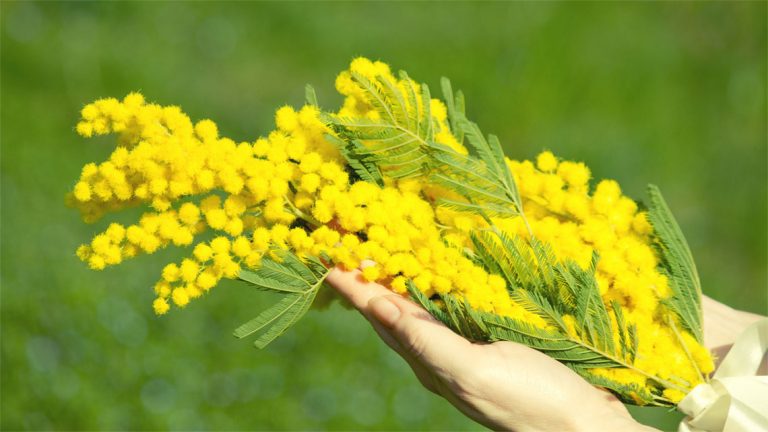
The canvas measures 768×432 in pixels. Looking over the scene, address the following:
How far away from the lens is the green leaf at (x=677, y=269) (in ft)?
5.61

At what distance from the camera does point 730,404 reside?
64.8 inches

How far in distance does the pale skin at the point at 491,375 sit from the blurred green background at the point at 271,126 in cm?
126

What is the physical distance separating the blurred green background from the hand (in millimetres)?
1266

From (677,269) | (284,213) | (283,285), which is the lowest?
(283,285)

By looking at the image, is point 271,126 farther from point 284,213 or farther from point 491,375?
point 491,375

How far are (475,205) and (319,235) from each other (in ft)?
1.08

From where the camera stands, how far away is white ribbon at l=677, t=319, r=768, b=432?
5.34 feet

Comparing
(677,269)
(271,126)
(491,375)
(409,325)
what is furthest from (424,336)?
(271,126)

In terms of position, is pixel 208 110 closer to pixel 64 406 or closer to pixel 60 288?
pixel 60 288

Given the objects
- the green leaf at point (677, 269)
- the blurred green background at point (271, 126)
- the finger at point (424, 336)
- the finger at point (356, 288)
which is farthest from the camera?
the blurred green background at point (271, 126)

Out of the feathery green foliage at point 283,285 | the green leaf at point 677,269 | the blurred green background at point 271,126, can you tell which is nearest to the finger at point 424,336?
the feathery green foliage at point 283,285

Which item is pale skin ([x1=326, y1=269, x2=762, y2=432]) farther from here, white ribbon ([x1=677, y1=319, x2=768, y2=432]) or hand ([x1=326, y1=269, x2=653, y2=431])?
white ribbon ([x1=677, y1=319, x2=768, y2=432])

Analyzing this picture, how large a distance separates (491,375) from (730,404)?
0.58 metres

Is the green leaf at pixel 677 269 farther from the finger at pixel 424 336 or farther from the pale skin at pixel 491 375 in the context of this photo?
the finger at pixel 424 336
